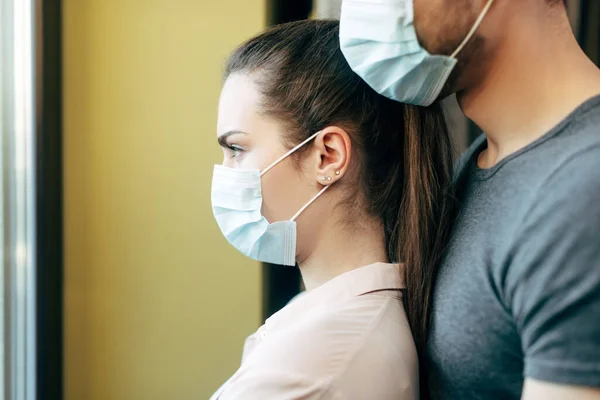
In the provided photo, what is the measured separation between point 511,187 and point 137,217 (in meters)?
1.28

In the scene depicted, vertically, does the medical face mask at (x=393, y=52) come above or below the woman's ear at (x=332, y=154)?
above

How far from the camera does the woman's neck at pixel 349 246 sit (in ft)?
3.15

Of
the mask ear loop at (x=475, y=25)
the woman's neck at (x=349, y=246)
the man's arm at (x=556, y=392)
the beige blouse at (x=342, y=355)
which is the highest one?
the mask ear loop at (x=475, y=25)

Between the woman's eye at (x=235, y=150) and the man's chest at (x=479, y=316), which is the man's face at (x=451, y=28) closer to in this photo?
the man's chest at (x=479, y=316)

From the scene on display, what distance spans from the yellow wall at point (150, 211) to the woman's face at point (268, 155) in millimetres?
747

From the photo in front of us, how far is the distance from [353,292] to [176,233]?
0.96 m

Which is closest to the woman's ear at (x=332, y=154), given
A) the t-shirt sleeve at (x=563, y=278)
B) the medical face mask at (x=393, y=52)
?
the medical face mask at (x=393, y=52)

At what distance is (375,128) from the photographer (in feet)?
3.11

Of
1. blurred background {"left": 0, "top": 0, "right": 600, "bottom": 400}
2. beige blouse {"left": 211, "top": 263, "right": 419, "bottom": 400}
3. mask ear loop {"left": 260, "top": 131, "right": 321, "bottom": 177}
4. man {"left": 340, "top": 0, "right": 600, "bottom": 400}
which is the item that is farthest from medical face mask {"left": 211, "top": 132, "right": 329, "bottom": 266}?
blurred background {"left": 0, "top": 0, "right": 600, "bottom": 400}

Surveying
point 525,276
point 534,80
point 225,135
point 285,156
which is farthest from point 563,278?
point 225,135

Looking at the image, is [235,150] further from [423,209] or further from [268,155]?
[423,209]

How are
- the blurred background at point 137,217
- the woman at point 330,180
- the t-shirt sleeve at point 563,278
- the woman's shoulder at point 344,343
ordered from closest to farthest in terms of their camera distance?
the t-shirt sleeve at point 563,278 → the woman's shoulder at point 344,343 → the woman at point 330,180 → the blurred background at point 137,217

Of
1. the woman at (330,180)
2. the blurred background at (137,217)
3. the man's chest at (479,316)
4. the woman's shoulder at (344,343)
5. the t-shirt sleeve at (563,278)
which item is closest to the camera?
the t-shirt sleeve at (563,278)

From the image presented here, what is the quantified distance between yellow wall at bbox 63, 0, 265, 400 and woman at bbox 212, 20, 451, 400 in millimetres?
729
